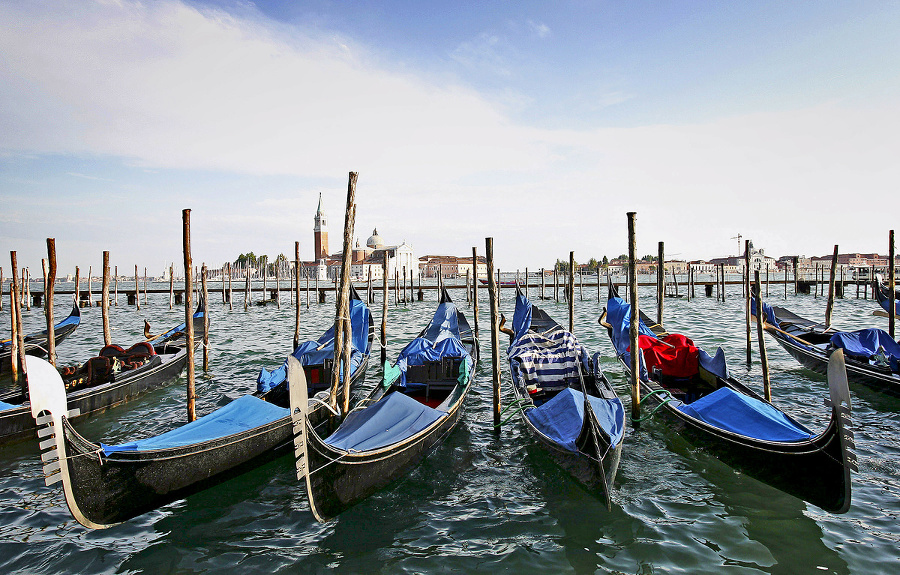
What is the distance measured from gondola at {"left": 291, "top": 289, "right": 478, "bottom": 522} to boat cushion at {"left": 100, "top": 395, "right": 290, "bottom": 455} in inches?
20.5

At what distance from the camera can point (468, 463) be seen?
4500 mm

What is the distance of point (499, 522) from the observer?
347cm

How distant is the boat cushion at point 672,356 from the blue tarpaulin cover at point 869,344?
2424 millimetres

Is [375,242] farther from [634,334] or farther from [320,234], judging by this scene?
[634,334]

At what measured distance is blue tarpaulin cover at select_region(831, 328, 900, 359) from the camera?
6.39m

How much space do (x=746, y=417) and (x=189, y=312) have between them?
527 cm

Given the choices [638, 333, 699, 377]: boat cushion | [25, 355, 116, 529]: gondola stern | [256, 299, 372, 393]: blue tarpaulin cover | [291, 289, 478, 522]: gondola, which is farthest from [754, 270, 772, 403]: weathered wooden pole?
[25, 355, 116, 529]: gondola stern

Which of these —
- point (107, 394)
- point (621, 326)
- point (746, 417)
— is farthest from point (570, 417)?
point (107, 394)

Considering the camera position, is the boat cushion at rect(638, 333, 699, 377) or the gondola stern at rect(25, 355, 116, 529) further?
the boat cushion at rect(638, 333, 699, 377)

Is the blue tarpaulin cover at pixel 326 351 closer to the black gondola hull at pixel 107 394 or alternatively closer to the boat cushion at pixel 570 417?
the black gondola hull at pixel 107 394

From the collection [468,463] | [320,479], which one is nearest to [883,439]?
[468,463]

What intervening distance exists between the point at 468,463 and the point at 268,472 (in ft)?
5.92

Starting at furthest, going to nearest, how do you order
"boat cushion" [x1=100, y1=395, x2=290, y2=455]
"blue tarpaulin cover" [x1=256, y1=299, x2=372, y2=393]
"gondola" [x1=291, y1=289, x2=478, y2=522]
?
1. "blue tarpaulin cover" [x1=256, y1=299, x2=372, y2=393]
2. "boat cushion" [x1=100, y1=395, x2=290, y2=455]
3. "gondola" [x1=291, y1=289, x2=478, y2=522]

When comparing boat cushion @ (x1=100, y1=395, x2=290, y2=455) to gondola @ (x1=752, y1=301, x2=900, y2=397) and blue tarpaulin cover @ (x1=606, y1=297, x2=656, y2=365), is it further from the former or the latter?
gondola @ (x1=752, y1=301, x2=900, y2=397)
